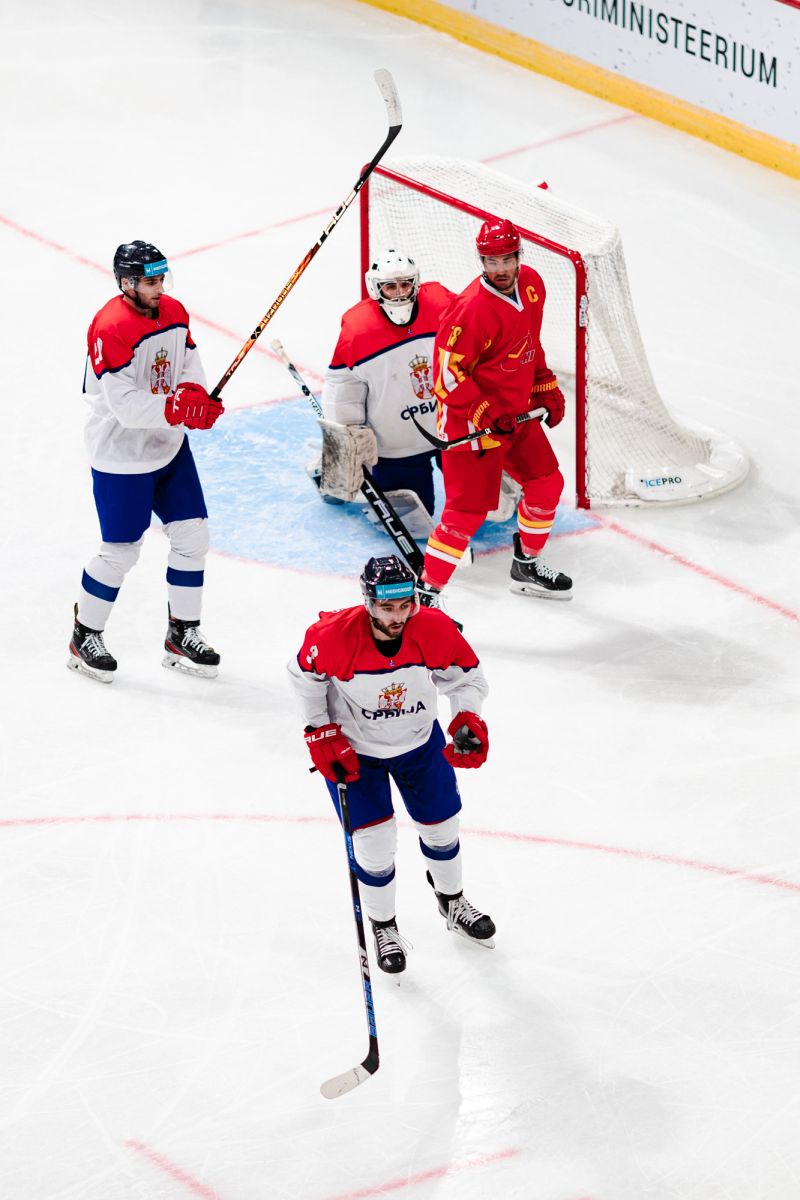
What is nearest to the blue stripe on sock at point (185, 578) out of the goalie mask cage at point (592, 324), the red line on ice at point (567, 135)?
the goalie mask cage at point (592, 324)

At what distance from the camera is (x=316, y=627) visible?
157 inches

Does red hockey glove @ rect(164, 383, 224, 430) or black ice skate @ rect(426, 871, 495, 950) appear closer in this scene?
black ice skate @ rect(426, 871, 495, 950)

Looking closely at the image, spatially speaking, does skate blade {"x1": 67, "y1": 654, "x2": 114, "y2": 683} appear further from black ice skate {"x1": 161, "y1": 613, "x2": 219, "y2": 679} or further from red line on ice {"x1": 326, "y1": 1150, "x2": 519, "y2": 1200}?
red line on ice {"x1": 326, "y1": 1150, "x2": 519, "y2": 1200}

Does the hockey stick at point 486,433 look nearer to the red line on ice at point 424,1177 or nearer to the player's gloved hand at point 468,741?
the player's gloved hand at point 468,741

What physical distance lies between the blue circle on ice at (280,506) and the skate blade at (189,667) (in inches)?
25.6

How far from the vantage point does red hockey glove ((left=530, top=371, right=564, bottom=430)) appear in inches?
223

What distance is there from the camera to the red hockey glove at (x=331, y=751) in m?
3.98

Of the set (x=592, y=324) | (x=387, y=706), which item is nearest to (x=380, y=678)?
(x=387, y=706)

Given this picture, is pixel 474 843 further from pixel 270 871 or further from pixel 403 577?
pixel 403 577

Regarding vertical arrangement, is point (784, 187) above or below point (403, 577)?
below

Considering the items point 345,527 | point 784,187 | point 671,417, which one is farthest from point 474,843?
point 784,187

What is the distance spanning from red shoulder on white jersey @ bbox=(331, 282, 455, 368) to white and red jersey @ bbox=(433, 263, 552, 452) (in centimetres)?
33

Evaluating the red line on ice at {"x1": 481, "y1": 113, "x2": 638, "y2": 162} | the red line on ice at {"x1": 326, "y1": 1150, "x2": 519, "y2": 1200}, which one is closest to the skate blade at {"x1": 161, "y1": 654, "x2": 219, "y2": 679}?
the red line on ice at {"x1": 326, "y1": 1150, "x2": 519, "y2": 1200}

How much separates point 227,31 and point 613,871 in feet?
22.5
